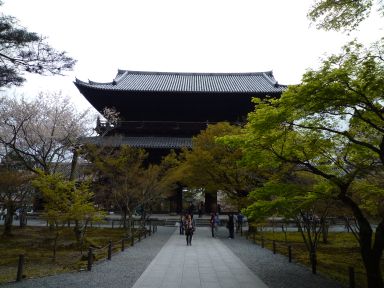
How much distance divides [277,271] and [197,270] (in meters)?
2.99

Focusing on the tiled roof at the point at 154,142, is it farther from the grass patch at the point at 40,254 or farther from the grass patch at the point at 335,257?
the grass patch at the point at 335,257

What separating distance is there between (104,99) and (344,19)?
30800 millimetres

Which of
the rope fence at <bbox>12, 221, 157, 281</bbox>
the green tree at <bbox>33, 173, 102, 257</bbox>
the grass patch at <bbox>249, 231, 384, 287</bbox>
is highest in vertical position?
the green tree at <bbox>33, 173, 102, 257</bbox>

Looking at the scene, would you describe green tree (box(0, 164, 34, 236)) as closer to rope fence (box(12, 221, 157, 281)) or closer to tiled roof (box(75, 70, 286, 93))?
rope fence (box(12, 221, 157, 281))

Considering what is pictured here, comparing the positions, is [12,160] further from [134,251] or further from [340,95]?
[340,95]

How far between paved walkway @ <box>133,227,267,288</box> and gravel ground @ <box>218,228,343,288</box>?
15.4 inches

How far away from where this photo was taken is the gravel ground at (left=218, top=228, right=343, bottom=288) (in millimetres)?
10750

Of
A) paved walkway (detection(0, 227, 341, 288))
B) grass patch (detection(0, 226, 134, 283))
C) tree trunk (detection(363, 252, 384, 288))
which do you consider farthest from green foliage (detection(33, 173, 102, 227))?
tree trunk (detection(363, 252, 384, 288))

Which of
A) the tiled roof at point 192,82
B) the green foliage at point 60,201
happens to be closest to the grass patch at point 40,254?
the green foliage at point 60,201

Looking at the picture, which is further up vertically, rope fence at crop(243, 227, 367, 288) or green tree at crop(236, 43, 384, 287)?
green tree at crop(236, 43, 384, 287)

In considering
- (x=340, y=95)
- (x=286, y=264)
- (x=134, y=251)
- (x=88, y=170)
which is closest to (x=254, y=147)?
(x=340, y=95)

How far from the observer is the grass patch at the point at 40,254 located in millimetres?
12617

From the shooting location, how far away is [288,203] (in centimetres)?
1043

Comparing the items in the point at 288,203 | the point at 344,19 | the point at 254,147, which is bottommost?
the point at 288,203
